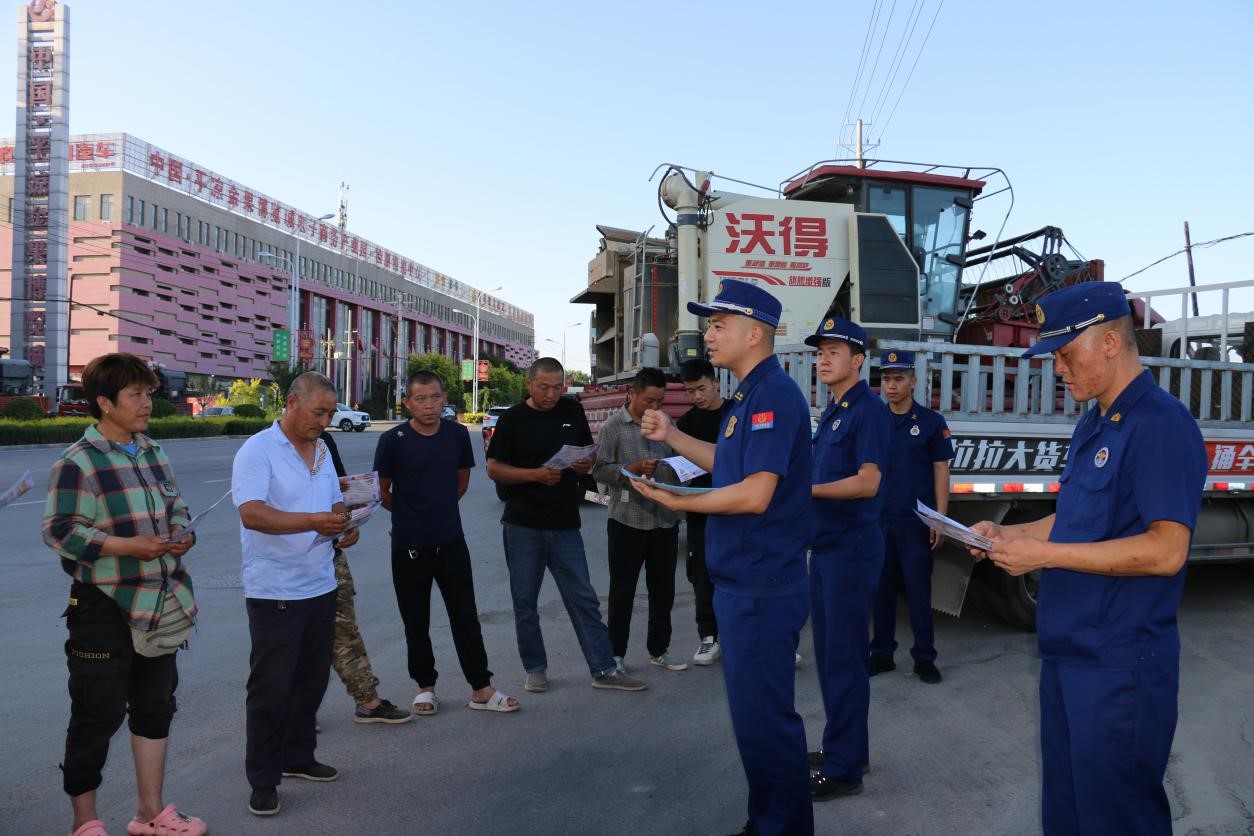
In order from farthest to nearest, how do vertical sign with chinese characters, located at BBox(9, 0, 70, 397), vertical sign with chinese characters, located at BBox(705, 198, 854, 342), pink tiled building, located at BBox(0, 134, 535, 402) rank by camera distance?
pink tiled building, located at BBox(0, 134, 535, 402) → vertical sign with chinese characters, located at BBox(9, 0, 70, 397) → vertical sign with chinese characters, located at BBox(705, 198, 854, 342)

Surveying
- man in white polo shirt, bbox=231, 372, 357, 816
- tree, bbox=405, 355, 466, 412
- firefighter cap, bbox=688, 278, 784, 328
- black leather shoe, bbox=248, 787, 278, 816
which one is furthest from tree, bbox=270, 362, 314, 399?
firefighter cap, bbox=688, 278, 784, 328

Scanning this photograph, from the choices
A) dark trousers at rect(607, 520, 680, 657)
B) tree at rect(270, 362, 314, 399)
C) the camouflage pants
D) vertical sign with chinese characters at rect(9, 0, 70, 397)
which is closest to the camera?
the camouflage pants

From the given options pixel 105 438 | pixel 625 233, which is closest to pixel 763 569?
pixel 105 438

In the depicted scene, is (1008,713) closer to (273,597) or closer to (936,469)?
(936,469)

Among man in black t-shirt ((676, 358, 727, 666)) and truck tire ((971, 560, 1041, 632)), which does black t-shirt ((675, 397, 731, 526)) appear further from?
truck tire ((971, 560, 1041, 632))

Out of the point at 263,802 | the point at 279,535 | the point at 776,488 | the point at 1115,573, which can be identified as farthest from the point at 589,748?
the point at 1115,573

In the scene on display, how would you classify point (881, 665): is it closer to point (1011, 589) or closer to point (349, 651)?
point (1011, 589)

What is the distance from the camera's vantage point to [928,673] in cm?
550

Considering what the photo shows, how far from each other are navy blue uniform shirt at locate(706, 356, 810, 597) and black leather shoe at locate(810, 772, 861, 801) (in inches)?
46.8

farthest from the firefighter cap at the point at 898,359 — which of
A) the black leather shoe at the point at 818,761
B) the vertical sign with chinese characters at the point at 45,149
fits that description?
the vertical sign with chinese characters at the point at 45,149

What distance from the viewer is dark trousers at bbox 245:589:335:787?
3758 millimetres

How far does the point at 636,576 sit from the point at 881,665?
1603 millimetres

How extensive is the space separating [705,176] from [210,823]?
26.4 feet

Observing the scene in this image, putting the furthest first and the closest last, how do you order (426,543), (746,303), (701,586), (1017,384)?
(1017,384) → (701,586) → (426,543) → (746,303)
